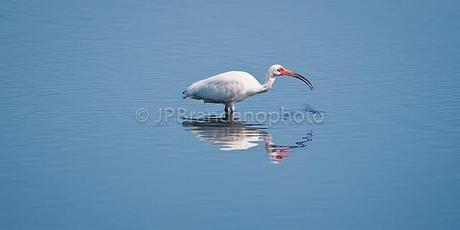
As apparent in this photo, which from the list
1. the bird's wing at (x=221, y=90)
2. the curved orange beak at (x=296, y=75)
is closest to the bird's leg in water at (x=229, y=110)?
the bird's wing at (x=221, y=90)

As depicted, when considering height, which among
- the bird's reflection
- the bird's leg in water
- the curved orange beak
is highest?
the curved orange beak

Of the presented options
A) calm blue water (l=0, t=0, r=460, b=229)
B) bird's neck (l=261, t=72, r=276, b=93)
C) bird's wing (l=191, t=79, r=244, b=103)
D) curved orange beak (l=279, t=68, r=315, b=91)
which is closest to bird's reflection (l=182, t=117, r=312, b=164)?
calm blue water (l=0, t=0, r=460, b=229)

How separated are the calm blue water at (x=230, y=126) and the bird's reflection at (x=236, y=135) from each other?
6 cm

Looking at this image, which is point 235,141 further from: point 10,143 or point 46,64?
point 46,64

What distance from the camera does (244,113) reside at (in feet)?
62.8

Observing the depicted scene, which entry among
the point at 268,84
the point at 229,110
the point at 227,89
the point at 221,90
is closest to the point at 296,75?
the point at 268,84

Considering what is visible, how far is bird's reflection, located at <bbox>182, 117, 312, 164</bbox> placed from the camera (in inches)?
629

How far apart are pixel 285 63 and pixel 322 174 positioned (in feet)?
31.7

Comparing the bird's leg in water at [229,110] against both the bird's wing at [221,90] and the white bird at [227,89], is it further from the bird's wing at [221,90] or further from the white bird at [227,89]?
the bird's wing at [221,90]

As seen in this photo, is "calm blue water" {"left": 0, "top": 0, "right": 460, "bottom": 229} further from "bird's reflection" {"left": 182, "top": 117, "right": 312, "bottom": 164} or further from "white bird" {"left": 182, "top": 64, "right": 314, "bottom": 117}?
"white bird" {"left": 182, "top": 64, "right": 314, "bottom": 117}

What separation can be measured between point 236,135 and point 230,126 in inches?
30.5

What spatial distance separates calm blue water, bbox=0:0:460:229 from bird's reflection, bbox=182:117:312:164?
0.06m

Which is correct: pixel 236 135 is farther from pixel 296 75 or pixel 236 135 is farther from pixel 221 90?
pixel 296 75

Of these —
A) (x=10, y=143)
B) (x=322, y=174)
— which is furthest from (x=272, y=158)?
(x=10, y=143)
